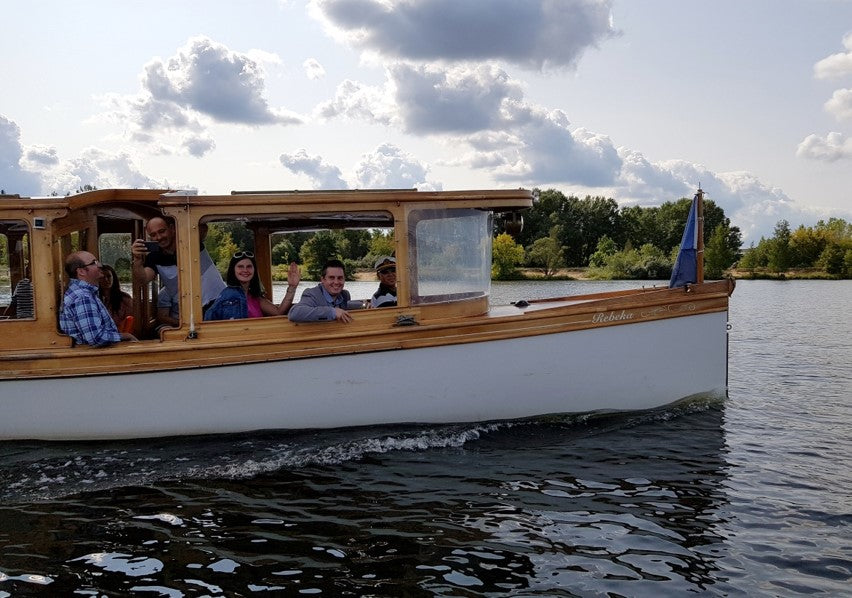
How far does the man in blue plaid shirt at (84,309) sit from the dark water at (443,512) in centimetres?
115

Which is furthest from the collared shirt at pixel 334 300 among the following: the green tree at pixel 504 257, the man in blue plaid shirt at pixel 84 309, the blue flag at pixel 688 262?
the green tree at pixel 504 257

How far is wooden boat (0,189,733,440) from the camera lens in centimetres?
749

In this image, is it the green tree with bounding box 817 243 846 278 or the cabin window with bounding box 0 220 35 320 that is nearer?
the cabin window with bounding box 0 220 35 320

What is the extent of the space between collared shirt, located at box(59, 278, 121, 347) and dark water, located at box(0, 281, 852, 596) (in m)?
1.13

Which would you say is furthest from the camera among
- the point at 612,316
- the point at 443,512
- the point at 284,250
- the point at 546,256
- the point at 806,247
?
the point at 806,247

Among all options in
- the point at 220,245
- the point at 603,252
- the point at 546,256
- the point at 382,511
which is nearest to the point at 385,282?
the point at 220,245

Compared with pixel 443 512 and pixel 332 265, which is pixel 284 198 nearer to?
pixel 332 265

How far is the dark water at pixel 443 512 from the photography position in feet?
16.8

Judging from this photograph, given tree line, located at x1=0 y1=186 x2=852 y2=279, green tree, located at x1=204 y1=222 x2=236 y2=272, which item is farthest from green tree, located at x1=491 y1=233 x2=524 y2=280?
green tree, located at x1=204 y1=222 x2=236 y2=272

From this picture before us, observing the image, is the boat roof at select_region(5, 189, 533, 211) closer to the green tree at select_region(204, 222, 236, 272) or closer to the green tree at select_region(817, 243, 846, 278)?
the green tree at select_region(204, 222, 236, 272)

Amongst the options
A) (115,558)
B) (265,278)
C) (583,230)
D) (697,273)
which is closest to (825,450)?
(697,273)

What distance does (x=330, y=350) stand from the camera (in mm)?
7559

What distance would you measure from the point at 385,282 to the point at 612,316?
2562mm

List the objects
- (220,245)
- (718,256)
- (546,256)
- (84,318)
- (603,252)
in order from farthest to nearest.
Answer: (603,252) < (718,256) < (546,256) < (220,245) < (84,318)
